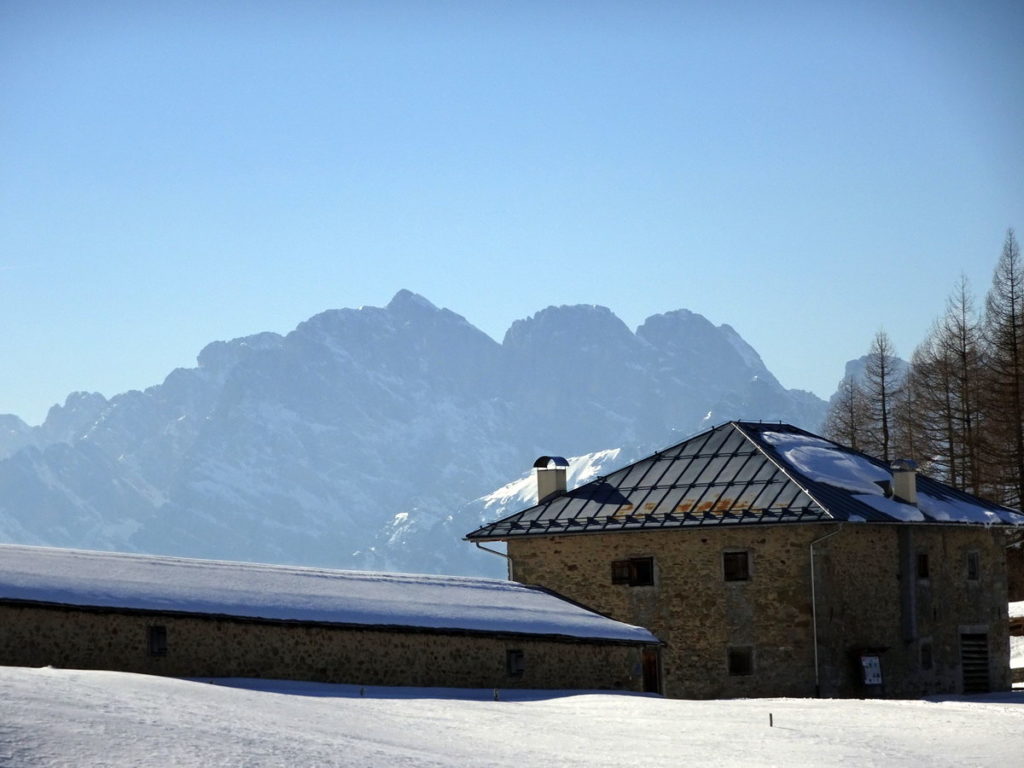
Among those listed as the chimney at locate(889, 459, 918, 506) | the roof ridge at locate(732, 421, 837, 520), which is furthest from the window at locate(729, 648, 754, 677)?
the chimney at locate(889, 459, 918, 506)

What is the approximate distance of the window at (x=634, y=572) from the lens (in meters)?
41.6

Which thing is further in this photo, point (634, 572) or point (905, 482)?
point (905, 482)

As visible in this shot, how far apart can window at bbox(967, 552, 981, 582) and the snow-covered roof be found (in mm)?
12277

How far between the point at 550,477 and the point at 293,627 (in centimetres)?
1738

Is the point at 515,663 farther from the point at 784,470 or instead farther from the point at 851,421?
the point at 851,421

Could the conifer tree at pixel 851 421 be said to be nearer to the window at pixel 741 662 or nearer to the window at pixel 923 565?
the window at pixel 923 565

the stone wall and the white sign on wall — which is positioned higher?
the stone wall

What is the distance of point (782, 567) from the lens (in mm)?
39594

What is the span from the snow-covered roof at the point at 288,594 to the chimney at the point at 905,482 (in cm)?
982

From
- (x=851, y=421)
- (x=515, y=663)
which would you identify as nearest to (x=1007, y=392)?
(x=851, y=421)

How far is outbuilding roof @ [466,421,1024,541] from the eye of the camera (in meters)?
40.5

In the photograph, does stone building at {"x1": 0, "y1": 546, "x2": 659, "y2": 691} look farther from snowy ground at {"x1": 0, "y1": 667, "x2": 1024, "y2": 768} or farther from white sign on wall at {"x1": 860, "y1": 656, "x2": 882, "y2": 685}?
white sign on wall at {"x1": 860, "y1": 656, "x2": 882, "y2": 685}

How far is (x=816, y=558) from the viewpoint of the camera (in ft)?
129

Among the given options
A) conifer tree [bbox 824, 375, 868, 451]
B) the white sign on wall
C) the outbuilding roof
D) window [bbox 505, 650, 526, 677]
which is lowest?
the white sign on wall
